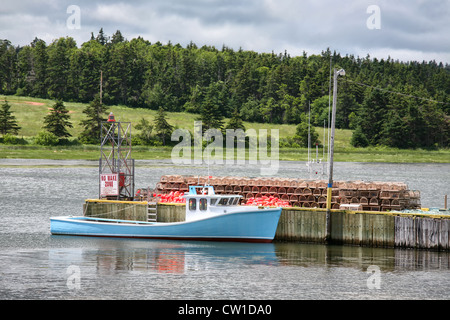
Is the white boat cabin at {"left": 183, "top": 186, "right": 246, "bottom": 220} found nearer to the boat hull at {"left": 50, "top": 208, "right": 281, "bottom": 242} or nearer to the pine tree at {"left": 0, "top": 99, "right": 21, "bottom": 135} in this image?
the boat hull at {"left": 50, "top": 208, "right": 281, "bottom": 242}

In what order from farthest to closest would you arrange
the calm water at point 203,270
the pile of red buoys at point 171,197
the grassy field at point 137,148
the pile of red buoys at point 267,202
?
the grassy field at point 137,148 < the pile of red buoys at point 171,197 < the pile of red buoys at point 267,202 < the calm water at point 203,270

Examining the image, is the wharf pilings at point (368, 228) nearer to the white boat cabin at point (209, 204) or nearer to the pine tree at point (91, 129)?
the white boat cabin at point (209, 204)

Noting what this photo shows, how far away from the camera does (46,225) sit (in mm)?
50031

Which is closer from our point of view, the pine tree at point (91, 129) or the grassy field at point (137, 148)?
the grassy field at point (137, 148)

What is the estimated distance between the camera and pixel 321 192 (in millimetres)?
43562

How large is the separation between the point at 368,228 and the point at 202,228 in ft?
33.4

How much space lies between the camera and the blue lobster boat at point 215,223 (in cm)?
4022

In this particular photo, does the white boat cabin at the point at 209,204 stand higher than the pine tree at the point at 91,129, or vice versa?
the pine tree at the point at 91,129

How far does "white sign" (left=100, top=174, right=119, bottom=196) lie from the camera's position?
45672mm

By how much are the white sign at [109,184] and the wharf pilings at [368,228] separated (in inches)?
476

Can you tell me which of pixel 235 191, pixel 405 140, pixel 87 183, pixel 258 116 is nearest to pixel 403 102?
pixel 405 140

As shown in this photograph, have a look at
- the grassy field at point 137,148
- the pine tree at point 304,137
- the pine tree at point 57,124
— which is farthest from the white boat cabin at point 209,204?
the pine tree at point 304,137

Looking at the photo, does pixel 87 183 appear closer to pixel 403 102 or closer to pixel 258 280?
pixel 258 280

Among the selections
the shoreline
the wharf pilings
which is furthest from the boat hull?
the shoreline
